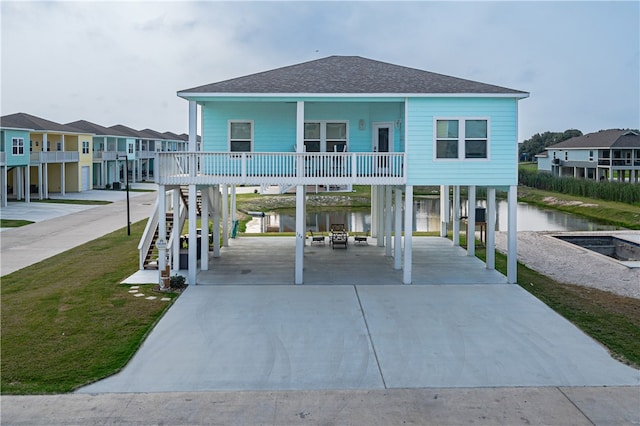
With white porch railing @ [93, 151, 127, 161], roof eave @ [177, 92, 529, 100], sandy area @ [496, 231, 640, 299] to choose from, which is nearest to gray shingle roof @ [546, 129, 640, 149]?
sandy area @ [496, 231, 640, 299]

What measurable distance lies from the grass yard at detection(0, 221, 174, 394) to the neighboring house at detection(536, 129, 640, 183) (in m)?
50.8

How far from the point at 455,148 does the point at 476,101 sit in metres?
1.46

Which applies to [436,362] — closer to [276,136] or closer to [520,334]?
[520,334]

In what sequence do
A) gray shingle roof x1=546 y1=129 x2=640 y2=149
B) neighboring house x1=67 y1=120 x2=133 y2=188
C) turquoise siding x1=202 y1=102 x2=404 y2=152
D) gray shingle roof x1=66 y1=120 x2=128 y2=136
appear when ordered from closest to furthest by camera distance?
turquoise siding x1=202 y1=102 x2=404 y2=152 < neighboring house x1=67 y1=120 x2=133 y2=188 < gray shingle roof x1=66 y1=120 x2=128 y2=136 < gray shingle roof x1=546 y1=129 x2=640 y2=149

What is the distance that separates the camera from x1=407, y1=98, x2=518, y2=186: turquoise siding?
16.7 m

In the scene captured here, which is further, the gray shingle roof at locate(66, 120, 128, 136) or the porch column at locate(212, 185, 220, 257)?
the gray shingle roof at locate(66, 120, 128, 136)

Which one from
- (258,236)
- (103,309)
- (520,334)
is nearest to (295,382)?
(520,334)

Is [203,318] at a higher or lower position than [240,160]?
lower

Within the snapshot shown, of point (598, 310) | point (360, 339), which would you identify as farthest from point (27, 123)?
point (598, 310)

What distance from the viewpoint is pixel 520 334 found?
1205 cm

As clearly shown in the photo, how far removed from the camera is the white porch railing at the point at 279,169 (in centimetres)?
1645

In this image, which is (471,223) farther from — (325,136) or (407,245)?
(325,136)

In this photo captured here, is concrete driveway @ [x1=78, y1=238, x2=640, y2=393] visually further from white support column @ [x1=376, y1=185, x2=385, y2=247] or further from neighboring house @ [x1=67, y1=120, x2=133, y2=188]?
neighboring house @ [x1=67, y1=120, x2=133, y2=188]

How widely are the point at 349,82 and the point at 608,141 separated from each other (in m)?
52.0
